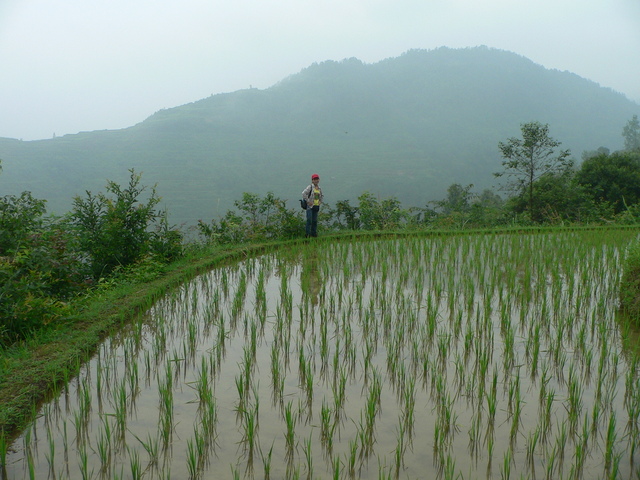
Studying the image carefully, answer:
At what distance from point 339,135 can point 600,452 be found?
97369 mm

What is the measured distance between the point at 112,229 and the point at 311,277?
2596 millimetres

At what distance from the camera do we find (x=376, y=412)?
289cm

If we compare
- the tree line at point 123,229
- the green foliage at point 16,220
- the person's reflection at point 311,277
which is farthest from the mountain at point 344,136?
the green foliage at point 16,220

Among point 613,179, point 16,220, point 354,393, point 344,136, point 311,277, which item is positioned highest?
point 344,136

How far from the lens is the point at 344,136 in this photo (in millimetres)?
97500

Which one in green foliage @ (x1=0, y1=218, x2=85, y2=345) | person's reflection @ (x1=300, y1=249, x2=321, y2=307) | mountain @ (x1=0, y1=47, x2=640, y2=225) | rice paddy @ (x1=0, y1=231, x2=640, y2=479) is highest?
mountain @ (x1=0, y1=47, x2=640, y2=225)

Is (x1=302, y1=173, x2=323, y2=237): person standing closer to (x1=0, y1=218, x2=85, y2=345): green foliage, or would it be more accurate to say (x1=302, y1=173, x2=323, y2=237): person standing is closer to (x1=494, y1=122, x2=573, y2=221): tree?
(x1=0, y1=218, x2=85, y2=345): green foliage

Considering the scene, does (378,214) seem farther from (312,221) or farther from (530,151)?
(530,151)

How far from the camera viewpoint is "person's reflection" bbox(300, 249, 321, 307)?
5.56 metres

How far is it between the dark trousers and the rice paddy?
12.6 ft

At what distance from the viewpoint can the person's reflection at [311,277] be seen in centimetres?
556

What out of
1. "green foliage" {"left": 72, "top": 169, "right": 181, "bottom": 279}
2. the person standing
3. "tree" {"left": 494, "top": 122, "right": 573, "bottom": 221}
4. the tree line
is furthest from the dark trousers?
"tree" {"left": 494, "top": 122, "right": 573, "bottom": 221}

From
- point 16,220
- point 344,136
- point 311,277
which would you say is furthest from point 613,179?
point 344,136

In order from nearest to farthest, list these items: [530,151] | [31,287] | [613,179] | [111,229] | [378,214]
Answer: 1. [31,287]
2. [111,229]
3. [378,214]
4. [530,151]
5. [613,179]
